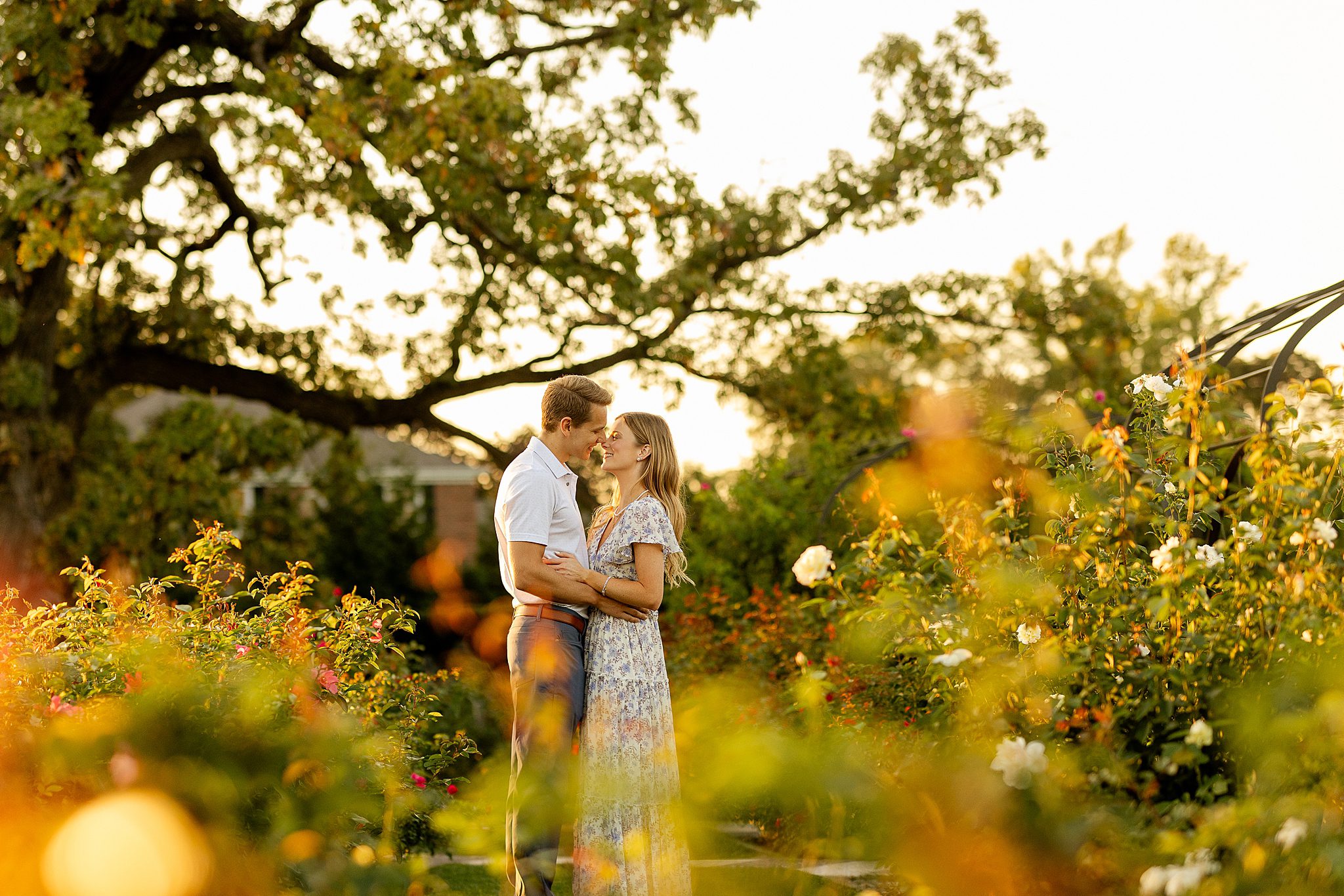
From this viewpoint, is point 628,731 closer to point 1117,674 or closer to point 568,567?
point 568,567

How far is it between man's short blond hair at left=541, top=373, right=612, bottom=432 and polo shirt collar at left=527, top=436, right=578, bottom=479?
0.23ft

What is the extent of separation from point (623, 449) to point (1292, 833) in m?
2.52

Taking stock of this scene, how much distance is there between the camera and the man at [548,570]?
384 centimetres

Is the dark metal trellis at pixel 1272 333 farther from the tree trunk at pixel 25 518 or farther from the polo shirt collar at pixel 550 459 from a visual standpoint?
the tree trunk at pixel 25 518

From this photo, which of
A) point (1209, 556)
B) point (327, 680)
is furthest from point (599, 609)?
point (1209, 556)

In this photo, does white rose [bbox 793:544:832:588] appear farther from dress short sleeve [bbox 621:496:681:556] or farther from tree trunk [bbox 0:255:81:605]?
tree trunk [bbox 0:255:81:605]

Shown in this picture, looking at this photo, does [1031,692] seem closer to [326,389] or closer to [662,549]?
[662,549]

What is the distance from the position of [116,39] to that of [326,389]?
162 inches

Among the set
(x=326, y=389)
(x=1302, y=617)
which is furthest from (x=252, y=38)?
(x=1302, y=617)

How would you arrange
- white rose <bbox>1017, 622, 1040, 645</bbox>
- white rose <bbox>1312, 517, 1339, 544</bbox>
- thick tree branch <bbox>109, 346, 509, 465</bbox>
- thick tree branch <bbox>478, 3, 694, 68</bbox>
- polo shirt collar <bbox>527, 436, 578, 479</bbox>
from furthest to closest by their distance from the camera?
thick tree branch <bbox>109, 346, 509, 465</bbox>
thick tree branch <bbox>478, 3, 694, 68</bbox>
polo shirt collar <bbox>527, 436, 578, 479</bbox>
white rose <bbox>1017, 622, 1040, 645</bbox>
white rose <bbox>1312, 517, 1339, 544</bbox>

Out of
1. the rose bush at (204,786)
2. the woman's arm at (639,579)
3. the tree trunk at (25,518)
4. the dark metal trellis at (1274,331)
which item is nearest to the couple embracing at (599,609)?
the woman's arm at (639,579)

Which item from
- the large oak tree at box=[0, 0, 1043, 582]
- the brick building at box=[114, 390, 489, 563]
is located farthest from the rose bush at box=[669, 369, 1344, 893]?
the brick building at box=[114, 390, 489, 563]

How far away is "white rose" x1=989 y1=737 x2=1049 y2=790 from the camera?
2.10 m

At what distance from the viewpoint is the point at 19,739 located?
220cm
